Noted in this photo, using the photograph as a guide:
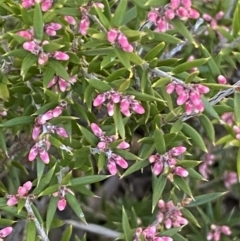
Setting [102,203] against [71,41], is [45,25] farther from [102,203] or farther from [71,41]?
[102,203]

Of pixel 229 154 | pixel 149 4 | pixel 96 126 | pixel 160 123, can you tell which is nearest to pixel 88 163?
pixel 96 126

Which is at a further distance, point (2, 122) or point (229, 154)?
point (229, 154)

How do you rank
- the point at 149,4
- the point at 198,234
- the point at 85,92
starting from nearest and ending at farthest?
the point at 149,4
the point at 85,92
the point at 198,234

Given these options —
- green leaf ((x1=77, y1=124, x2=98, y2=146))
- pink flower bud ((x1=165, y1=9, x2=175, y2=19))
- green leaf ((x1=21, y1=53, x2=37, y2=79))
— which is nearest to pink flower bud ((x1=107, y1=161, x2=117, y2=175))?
green leaf ((x1=77, y1=124, x2=98, y2=146))

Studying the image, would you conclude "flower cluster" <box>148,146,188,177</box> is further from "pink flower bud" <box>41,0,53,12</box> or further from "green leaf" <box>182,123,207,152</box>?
"pink flower bud" <box>41,0,53,12</box>

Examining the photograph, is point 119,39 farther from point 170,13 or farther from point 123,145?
point 123,145

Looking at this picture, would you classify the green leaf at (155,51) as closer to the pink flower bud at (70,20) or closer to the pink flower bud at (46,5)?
the pink flower bud at (70,20)
